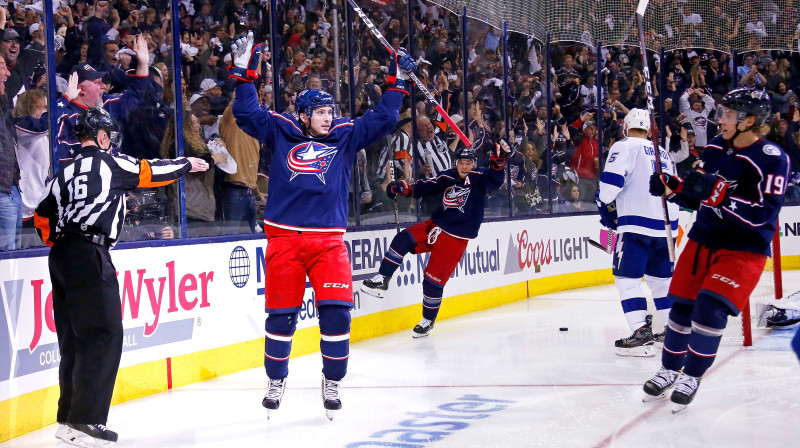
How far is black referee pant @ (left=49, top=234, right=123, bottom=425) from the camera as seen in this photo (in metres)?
3.36

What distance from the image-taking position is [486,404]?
13.2 ft

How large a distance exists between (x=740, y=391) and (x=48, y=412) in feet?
10.1

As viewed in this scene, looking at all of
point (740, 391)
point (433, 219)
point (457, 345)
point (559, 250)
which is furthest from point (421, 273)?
point (740, 391)

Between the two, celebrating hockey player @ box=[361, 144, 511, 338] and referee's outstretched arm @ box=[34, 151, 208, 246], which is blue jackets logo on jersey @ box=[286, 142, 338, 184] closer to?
referee's outstretched arm @ box=[34, 151, 208, 246]

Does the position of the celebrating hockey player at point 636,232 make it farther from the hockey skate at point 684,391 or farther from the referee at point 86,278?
the referee at point 86,278

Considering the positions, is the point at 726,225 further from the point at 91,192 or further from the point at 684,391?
the point at 91,192

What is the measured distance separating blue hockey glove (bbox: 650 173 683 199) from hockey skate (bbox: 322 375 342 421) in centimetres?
162

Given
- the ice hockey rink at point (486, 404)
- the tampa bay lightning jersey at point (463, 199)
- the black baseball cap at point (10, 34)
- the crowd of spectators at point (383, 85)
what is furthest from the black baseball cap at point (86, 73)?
the tampa bay lightning jersey at point (463, 199)

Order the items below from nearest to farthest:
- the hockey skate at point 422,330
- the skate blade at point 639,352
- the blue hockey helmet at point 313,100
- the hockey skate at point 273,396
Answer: the hockey skate at point 273,396 → the blue hockey helmet at point 313,100 → the skate blade at point 639,352 → the hockey skate at point 422,330

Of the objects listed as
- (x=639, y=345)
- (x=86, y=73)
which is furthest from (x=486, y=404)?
(x=86, y=73)

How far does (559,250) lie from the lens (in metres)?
9.31

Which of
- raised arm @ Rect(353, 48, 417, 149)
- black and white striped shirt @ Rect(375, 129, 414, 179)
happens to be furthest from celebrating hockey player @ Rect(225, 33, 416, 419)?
black and white striped shirt @ Rect(375, 129, 414, 179)

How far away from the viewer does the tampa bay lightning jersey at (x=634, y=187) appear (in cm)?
530

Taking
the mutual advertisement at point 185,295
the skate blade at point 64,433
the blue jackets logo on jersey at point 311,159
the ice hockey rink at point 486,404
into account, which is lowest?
the ice hockey rink at point 486,404
